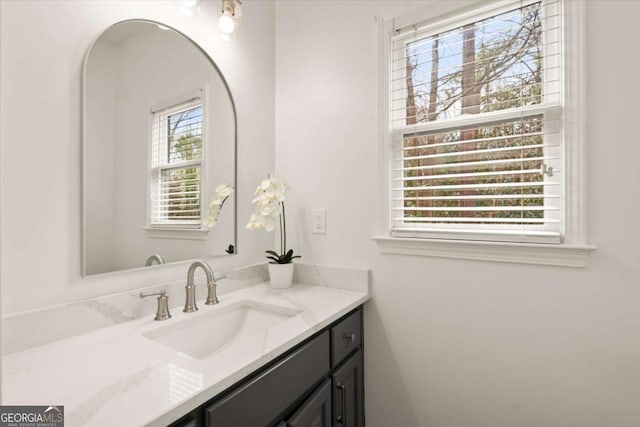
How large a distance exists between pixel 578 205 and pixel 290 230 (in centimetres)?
124

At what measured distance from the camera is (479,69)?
1346 mm

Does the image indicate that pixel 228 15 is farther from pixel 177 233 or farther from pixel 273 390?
pixel 273 390

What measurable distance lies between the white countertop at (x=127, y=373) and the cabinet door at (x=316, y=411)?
22cm

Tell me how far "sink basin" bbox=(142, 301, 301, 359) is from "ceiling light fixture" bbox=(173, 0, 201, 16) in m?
1.19

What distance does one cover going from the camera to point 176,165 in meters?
1.38

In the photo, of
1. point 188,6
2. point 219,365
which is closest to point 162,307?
point 219,365

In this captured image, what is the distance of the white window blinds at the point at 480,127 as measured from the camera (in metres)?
1.22

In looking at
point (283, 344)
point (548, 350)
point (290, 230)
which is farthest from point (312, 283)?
point (548, 350)

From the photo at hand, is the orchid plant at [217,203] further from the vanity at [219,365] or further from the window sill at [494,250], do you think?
the window sill at [494,250]

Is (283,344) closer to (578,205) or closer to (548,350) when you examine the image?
(548,350)

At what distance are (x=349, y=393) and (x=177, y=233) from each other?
0.97m
